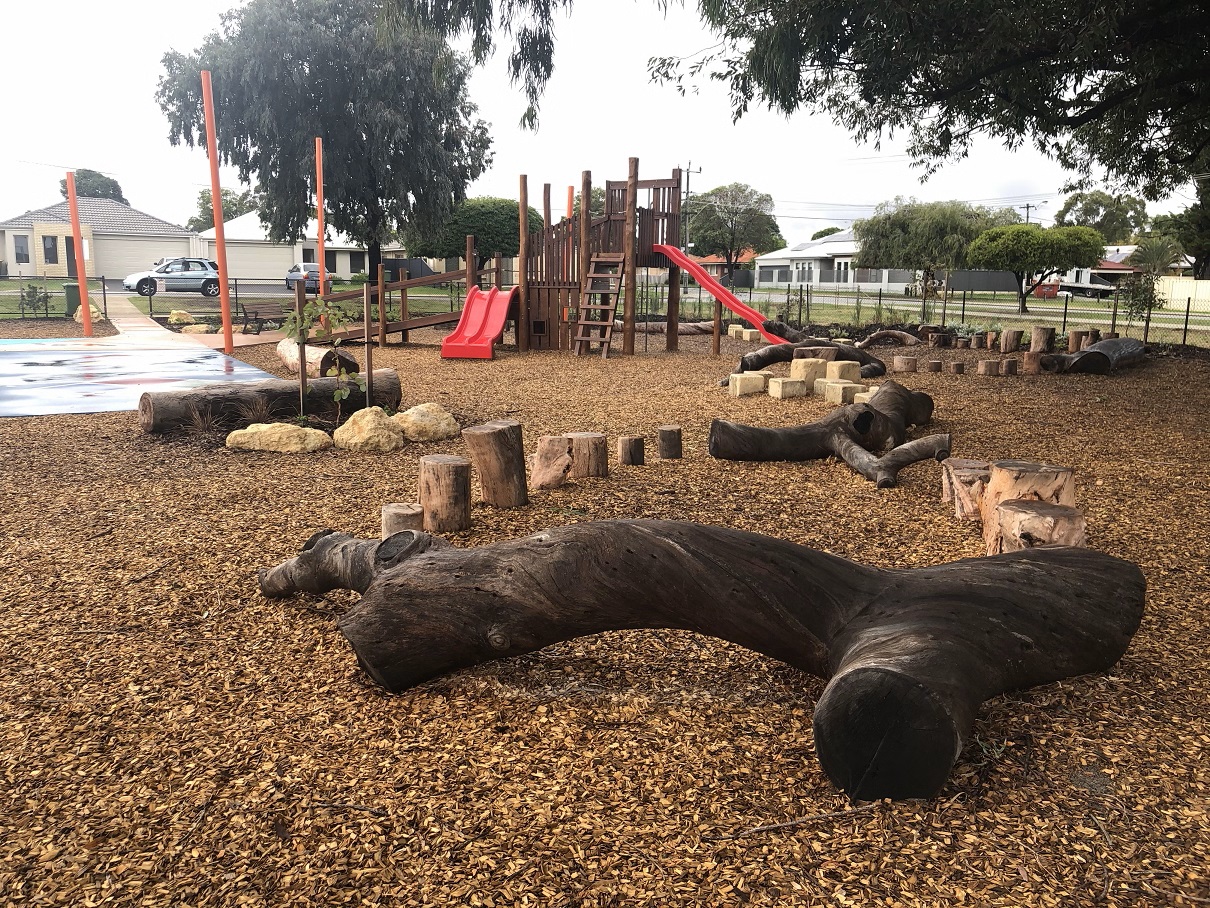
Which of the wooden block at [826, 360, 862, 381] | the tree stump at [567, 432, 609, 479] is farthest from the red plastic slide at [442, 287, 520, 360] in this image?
the tree stump at [567, 432, 609, 479]

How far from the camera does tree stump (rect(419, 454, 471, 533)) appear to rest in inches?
190

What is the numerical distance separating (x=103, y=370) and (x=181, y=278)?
24.3m

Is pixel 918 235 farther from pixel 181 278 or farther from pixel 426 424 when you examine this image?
pixel 426 424

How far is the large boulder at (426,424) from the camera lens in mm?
7562

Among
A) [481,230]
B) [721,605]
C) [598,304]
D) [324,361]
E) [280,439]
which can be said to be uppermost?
[481,230]

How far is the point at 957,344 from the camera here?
17.8m

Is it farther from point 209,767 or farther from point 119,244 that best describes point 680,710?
point 119,244

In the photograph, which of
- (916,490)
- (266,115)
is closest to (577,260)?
(916,490)

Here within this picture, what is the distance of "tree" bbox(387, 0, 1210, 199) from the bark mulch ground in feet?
16.4

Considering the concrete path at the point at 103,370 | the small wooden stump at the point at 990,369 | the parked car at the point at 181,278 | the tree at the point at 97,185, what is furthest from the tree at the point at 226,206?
the small wooden stump at the point at 990,369

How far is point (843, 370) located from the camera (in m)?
11.0

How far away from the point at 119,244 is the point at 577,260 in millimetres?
42318

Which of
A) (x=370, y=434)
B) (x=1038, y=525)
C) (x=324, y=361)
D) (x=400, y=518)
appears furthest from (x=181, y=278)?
(x=1038, y=525)

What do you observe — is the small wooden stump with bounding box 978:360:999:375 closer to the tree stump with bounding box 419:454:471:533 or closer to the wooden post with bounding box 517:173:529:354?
the wooden post with bounding box 517:173:529:354
